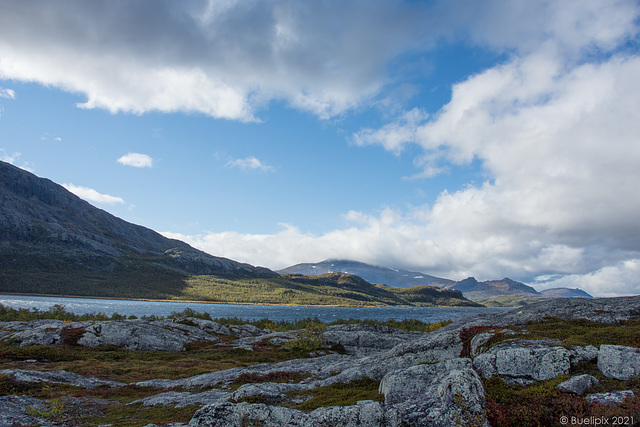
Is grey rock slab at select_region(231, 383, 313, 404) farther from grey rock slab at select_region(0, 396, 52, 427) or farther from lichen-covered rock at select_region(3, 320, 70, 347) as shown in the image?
lichen-covered rock at select_region(3, 320, 70, 347)

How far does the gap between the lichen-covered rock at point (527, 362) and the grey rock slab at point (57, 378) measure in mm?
36211

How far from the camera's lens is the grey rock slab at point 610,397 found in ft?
41.6

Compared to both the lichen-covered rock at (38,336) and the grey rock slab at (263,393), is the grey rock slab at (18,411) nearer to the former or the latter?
the grey rock slab at (263,393)

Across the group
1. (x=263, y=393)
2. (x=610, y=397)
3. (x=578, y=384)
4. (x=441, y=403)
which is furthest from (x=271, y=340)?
(x=610, y=397)

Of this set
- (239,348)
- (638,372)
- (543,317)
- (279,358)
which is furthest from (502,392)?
(239,348)

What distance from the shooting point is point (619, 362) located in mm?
15500

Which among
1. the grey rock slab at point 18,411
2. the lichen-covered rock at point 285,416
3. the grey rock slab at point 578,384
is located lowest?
the grey rock slab at point 18,411

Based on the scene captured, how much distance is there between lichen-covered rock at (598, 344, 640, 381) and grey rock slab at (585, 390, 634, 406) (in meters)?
2.40

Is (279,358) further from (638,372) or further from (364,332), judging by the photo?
(638,372)

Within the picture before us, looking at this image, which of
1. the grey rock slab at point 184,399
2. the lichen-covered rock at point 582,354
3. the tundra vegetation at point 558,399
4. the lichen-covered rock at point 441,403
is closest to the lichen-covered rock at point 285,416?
the lichen-covered rock at point 441,403

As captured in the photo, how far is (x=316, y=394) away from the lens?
22.4 metres

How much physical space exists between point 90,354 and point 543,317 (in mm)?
61481

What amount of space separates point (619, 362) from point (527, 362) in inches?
154

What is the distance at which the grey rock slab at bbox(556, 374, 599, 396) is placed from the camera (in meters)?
14.4
